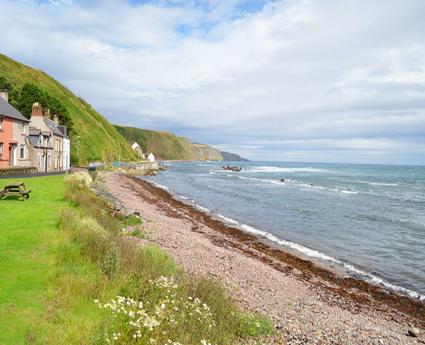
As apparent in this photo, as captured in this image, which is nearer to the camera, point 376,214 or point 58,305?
point 58,305

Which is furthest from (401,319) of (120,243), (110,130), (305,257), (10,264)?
(110,130)

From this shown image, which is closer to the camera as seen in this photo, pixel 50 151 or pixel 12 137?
pixel 12 137

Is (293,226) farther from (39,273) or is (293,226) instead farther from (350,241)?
(39,273)

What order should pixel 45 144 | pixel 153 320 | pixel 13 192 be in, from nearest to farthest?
pixel 153 320, pixel 13 192, pixel 45 144

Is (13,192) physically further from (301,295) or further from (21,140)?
(21,140)

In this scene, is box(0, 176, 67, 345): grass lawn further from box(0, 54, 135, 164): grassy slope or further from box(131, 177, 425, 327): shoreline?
box(0, 54, 135, 164): grassy slope

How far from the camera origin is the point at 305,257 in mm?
20281

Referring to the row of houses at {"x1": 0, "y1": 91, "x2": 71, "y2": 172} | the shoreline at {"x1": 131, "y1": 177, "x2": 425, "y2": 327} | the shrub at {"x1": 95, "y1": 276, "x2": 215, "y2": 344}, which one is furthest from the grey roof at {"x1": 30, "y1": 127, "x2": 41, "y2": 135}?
the shrub at {"x1": 95, "y1": 276, "x2": 215, "y2": 344}

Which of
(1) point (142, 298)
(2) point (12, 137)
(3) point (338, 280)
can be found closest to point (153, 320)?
(1) point (142, 298)

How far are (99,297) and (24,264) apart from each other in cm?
322

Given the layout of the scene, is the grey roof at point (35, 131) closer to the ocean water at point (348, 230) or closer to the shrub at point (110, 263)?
the ocean water at point (348, 230)

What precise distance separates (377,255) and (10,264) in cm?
1924

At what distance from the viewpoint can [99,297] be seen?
7.81 metres

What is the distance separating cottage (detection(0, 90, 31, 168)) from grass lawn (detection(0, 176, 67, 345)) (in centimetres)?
2384
